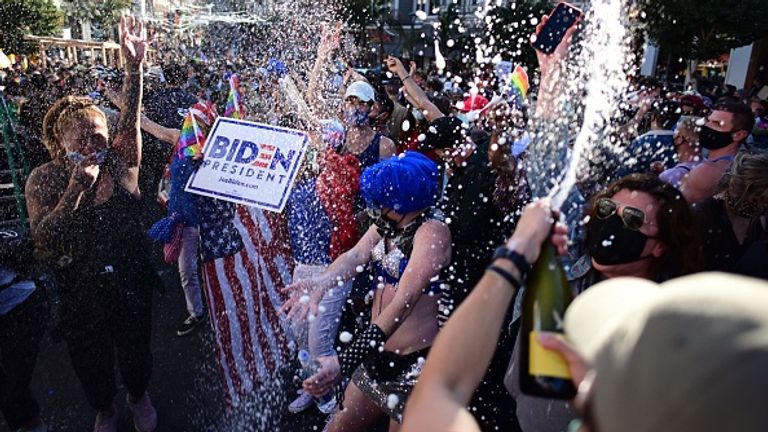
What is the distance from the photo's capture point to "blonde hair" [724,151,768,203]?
8.52 feet

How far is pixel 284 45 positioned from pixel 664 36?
11.5m

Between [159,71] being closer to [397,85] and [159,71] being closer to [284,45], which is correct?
[284,45]

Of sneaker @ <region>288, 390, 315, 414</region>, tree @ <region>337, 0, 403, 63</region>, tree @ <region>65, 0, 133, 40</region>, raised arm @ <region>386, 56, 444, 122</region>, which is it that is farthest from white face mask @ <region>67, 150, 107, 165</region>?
tree @ <region>337, 0, 403, 63</region>

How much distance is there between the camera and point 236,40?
21531 mm

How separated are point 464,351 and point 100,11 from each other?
18122mm

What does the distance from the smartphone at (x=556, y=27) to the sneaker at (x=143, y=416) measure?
9.23 ft

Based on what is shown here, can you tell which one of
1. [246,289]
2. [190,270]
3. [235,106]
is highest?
[235,106]

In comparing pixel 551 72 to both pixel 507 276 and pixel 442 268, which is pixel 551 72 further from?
pixel 507 276

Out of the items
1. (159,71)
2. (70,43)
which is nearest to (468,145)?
(159,71)

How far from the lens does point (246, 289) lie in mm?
3488

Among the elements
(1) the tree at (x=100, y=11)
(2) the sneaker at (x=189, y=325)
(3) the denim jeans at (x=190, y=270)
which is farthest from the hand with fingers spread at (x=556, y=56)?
(1) the tree at (x=100, y=11)

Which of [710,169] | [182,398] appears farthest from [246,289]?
[710,169]

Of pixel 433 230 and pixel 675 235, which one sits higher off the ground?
pixel 675 235

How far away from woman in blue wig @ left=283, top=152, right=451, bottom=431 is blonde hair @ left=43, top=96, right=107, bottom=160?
144 centimetres
